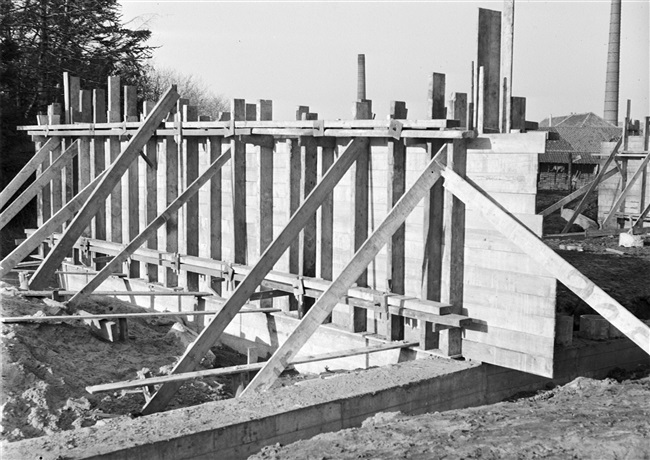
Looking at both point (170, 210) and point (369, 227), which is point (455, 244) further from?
point (170, 210)

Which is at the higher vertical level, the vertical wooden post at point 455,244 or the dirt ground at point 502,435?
the vertical wooden post at point 455,244

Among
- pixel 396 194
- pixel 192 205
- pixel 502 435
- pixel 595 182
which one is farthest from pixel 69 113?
pixel 595 182

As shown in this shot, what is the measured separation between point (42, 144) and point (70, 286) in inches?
139

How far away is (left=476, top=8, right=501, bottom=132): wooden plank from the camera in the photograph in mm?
9281

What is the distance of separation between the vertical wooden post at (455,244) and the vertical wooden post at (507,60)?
21.1 inches

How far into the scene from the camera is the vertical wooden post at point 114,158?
15.9 m

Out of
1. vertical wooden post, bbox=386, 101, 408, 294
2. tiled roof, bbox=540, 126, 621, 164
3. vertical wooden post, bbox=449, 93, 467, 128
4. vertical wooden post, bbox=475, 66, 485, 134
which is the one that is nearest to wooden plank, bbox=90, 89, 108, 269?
vertical wooden post, bbox=386, 101, 408, 294

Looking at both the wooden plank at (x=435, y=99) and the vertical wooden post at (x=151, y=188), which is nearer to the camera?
the wooden plank at (x=435, y=99)

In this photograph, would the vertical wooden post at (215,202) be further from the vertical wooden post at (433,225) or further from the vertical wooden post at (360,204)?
the vertical wooden post at (433,225)

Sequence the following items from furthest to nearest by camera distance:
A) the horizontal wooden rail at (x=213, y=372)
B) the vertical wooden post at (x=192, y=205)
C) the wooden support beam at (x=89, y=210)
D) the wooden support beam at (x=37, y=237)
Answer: the vertical wooden post at (x=192, y=205) → the wooden support beam at (x=37, y=237) → the wooden support beam at (x=89, y=210) → the horizontal wooden rail at (x=213, y=372)

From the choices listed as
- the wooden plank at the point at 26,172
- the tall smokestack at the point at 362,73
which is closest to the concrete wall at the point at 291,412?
the wooden plank at the point at 26,172

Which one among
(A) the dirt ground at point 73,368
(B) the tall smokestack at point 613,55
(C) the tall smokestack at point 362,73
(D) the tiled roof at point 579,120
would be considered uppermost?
(B) the tall smokestack at point 613,55

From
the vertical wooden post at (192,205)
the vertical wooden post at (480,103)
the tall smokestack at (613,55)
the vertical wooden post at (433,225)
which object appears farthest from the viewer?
the tall smokestack at (613,55)

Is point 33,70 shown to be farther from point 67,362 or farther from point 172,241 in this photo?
point 67,362
